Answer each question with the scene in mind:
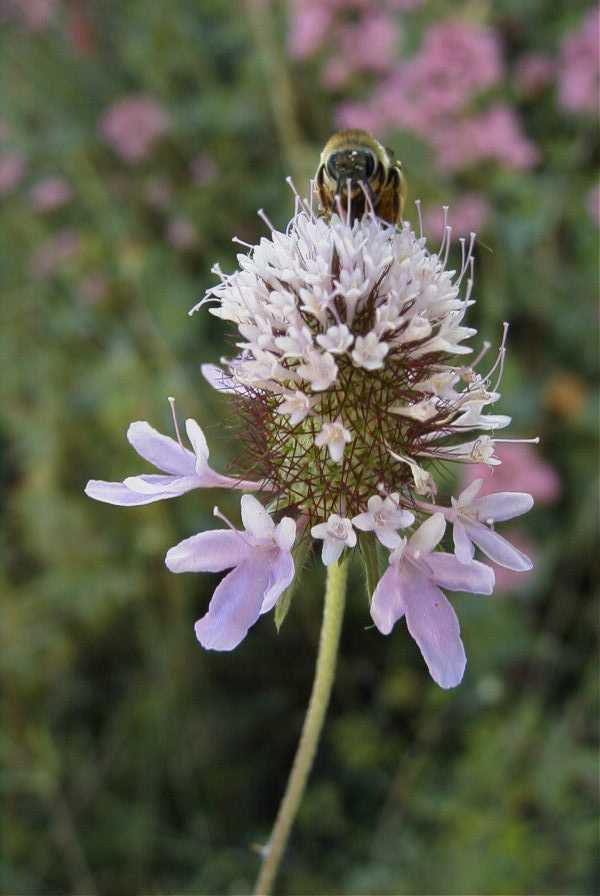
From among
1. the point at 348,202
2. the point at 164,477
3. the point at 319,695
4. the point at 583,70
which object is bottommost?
the point at 319,695

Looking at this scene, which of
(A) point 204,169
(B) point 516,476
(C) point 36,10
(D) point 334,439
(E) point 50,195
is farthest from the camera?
(C) point 36,10

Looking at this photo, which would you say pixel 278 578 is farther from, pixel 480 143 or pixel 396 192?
pixel 480 143

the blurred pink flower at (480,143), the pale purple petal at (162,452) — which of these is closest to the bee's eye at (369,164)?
the pale purple petal at (162,452)

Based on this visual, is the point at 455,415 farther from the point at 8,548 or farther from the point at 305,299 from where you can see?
the point at 8,548

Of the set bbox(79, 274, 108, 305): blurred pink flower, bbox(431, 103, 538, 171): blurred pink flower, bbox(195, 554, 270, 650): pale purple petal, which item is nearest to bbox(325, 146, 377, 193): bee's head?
bbox(195, 554, 270, 650): pale purple petal

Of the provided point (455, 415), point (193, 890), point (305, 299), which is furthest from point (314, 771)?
point (305, 299)

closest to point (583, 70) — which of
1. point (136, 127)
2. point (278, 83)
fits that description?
point (278, 83)

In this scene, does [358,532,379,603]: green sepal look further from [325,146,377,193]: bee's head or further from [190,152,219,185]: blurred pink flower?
[190,152,219,185]: blurred pink flower
